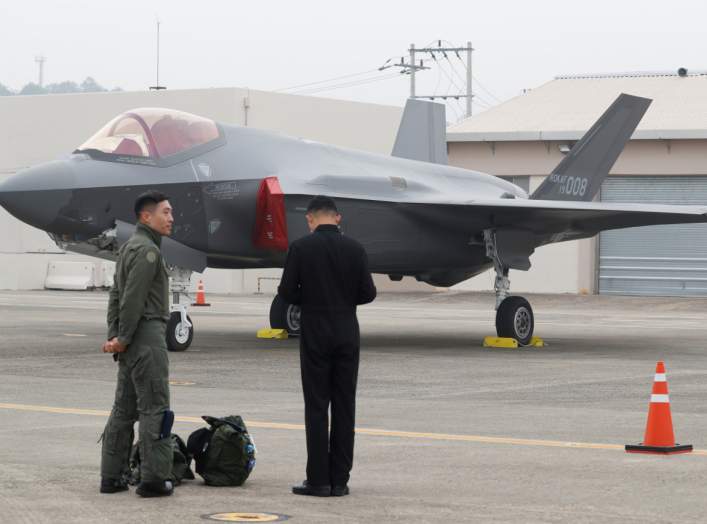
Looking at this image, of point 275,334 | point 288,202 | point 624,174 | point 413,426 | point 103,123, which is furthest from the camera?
point 103,123

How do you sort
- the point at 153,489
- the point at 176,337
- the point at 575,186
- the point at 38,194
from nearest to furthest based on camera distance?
1. the point at 153,489
2. the point at 38,194
3. the point at 176,337
4. the point at 575,186

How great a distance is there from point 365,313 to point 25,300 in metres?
9.85

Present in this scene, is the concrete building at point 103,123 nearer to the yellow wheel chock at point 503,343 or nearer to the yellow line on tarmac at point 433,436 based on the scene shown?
the yellow wheel chock at point 503,343

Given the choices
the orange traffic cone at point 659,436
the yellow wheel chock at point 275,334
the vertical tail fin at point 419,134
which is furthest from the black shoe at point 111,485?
the vertical tail fin at point 419,134

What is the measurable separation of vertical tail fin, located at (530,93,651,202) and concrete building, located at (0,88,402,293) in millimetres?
20079

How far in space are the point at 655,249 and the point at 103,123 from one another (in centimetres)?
1844

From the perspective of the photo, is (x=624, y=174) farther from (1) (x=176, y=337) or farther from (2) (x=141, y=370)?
(2) (x=141, y=370)

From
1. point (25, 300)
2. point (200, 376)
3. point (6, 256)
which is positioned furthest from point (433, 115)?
Answer: point (6, 256)

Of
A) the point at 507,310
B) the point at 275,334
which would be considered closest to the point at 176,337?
the point at 275,334

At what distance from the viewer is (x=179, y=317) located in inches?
738

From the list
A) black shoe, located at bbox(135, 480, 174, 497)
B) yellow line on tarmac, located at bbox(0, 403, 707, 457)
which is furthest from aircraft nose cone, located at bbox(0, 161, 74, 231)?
black shoe, located at bbox(135, 480, 174, 497)

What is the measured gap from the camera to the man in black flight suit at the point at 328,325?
848 centimetres

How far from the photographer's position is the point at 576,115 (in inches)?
1676

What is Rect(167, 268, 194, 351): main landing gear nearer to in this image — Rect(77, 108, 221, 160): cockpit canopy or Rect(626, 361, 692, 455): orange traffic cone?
Rect(77, 108, 221, 160): cockpit canopy
